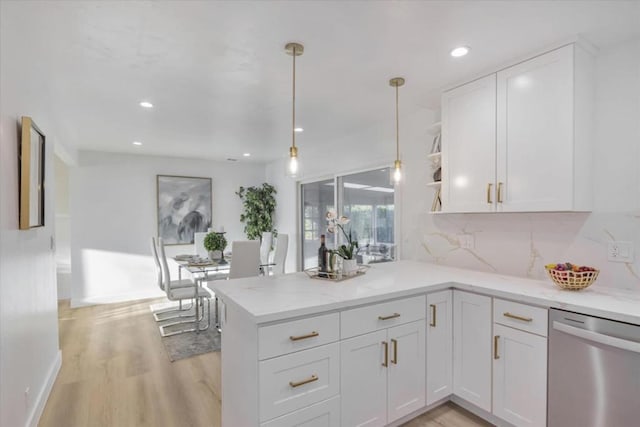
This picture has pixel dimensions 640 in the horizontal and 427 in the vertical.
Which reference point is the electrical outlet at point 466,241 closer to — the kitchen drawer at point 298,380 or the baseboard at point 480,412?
the baseboard at point 480,412

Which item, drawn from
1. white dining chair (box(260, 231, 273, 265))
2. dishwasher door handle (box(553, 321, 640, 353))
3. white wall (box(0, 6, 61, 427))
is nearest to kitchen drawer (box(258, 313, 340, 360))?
dishwasher door handle (box(553, 321, 640, 353))

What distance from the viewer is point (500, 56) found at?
2.15m

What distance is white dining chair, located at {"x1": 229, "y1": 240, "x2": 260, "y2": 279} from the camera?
3662mm

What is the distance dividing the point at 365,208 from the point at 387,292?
→ 7.71ft

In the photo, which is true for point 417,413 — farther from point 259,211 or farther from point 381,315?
point 259,211

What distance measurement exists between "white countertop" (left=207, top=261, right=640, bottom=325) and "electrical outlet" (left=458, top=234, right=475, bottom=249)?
314 millimetres

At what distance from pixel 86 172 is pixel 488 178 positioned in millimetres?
5427

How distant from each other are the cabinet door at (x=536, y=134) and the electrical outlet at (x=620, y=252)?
0.40 metres

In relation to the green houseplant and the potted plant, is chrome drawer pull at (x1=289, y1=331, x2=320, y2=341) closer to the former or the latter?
the potted plant

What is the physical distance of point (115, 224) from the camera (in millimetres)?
5211

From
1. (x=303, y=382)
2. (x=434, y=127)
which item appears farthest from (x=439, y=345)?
(x=434, y=127)

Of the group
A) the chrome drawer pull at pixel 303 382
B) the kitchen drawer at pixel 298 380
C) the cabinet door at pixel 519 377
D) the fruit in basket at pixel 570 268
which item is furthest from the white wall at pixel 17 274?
the fruit in basket at pixel 570 268

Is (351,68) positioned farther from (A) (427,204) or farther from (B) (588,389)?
(B) (588,389)

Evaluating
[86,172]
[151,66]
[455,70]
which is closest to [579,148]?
[455,70]
